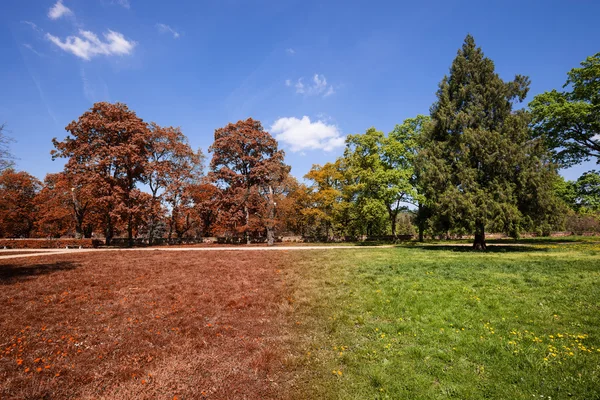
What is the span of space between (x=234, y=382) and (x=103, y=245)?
135ft

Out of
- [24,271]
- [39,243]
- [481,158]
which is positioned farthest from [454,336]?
[39,243]

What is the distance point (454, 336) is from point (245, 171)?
1471 inches

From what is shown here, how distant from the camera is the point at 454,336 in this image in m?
6.14

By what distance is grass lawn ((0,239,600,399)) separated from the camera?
4.50 m

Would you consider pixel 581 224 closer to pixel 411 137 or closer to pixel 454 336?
pixel 411 137

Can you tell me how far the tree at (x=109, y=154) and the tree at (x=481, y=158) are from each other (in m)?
34.1

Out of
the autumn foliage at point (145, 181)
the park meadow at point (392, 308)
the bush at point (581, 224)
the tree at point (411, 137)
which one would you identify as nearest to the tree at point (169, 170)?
the autumn foliage at point (145, 181)

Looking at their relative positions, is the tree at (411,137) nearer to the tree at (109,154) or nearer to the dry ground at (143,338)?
the dry ground at (143,338)

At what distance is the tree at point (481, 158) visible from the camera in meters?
19.8

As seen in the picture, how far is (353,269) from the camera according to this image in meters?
14.4

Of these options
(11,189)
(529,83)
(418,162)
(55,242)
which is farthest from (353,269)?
(11,189)

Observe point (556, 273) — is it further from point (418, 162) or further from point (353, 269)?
point (418, 162)

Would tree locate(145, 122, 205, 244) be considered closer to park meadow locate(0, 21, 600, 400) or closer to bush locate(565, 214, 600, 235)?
park meadow locate(0, 21, 600, 400)

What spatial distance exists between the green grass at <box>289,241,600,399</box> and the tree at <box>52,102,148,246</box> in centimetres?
3145
